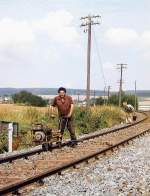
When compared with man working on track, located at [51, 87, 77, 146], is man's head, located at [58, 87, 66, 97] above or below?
above

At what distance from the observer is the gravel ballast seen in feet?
34.2

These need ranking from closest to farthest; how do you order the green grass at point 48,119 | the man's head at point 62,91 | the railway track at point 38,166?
the railway track at point 38,166, the man's head at point 62,91, the green grass at point 48,119

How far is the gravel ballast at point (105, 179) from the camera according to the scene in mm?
10422

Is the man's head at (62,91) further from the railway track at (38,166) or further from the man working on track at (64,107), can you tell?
the railway track at (38,166)

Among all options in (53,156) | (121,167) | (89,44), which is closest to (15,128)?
(53,156)

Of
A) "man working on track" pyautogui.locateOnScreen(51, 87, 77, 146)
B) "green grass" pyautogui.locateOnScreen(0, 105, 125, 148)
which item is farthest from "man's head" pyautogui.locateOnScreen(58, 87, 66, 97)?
"green grass" pyautogui.locateOnScreen(0, 105, 125, 148)

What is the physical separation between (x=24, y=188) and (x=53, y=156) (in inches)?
231

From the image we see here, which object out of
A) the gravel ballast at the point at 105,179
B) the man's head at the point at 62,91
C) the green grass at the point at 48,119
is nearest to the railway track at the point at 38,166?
the gravel ballast at the point at 105,179

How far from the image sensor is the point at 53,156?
54.4ft

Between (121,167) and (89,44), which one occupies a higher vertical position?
(89,44)

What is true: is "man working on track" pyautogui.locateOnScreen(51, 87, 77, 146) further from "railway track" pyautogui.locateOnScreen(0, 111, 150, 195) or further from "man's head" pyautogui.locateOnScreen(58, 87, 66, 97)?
"railway track" pyautogui.locateOnScreen(0, 111, 150, 195)

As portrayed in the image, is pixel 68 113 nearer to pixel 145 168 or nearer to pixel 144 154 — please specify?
pixel 144 154

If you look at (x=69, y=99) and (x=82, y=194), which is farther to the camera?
(x=69, y=99)

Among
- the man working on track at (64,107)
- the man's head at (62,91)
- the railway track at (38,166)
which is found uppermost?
the man's head at (62,91)
